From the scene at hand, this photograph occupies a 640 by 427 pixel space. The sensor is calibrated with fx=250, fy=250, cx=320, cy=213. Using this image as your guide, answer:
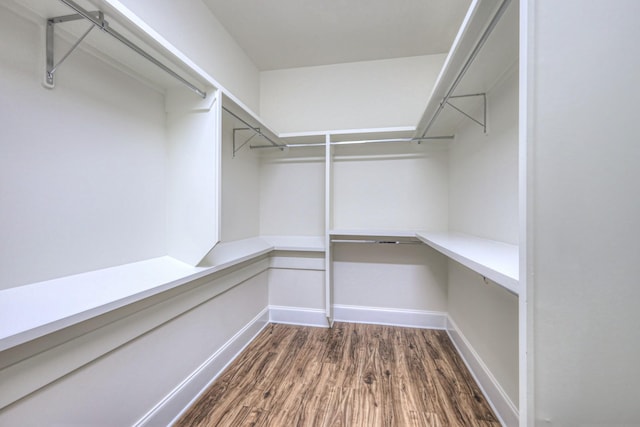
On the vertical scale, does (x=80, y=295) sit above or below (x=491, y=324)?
above

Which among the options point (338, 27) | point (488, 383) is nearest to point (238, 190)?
point (338, 27)

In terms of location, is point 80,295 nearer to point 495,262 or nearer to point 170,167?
point 170,167

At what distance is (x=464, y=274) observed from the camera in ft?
6.70

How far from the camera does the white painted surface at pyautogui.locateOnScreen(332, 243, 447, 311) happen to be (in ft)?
8.29

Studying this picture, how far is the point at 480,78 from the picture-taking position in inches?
54.6

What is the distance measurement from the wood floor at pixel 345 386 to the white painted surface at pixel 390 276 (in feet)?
1.17

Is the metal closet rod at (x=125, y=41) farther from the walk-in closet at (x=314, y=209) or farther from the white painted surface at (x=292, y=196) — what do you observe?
the white painted surface at (x=292, y=196)

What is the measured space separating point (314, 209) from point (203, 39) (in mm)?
1721

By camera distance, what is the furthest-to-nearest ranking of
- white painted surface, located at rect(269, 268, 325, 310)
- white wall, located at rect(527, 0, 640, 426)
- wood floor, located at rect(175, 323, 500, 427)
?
1. white painted surface, located at rect(269, 268, 325, 310)
2. wood floor, located at rect(175, 323, 500, 427)
3. white wall, located at rect(527, 0, 640, 426)

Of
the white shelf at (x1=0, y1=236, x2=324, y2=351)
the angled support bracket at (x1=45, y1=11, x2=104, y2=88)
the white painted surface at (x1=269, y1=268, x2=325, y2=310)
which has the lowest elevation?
the white painted surface at (x1=269, y1=268, x2=325, y2=310)

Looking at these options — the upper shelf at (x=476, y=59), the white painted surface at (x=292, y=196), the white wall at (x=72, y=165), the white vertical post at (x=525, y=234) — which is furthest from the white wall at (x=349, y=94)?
the white vertical post at (x=525, y=234)

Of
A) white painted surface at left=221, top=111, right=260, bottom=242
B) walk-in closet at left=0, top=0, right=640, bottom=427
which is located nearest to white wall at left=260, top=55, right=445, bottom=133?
walk-in closet at left=0, top=0, right=640, bottom=427

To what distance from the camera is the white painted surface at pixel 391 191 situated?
2506 millimetres

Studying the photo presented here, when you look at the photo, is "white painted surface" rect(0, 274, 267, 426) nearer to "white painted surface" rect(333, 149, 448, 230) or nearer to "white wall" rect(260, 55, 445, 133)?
"white painted surface" rect(333, 149, 448, 230)
